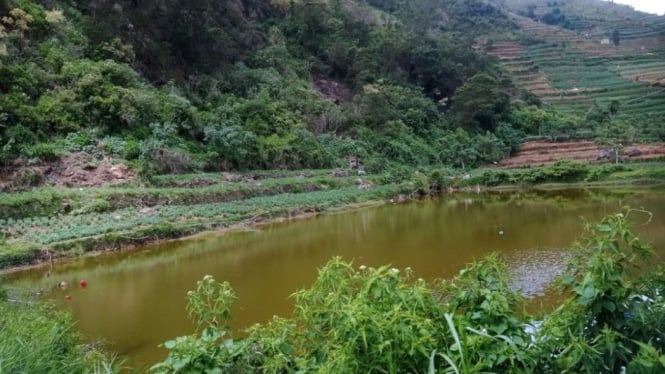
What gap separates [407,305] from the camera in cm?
279

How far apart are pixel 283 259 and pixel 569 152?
29.4 metres

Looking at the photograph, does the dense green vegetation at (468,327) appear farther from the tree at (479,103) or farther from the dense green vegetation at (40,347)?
the tree at (479,103)

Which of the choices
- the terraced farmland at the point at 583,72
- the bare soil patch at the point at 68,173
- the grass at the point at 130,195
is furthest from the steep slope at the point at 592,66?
the bare soil patch at the point at 68,173

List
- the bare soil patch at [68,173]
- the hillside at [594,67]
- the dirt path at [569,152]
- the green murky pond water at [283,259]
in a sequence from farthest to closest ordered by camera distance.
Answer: the hillside at [594,67] → the dirt path at [569,152] → the bare soil patch at [68,173] → the green murky pond water at [283,259]

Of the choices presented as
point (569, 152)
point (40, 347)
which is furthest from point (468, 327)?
point (569, 152)

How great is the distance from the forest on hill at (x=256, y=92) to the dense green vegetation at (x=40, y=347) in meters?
15.0

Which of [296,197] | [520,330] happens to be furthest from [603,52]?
[520,330]

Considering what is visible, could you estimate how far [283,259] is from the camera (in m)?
13.1

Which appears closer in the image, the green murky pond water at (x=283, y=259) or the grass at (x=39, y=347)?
the grass at (x=39, y=347)

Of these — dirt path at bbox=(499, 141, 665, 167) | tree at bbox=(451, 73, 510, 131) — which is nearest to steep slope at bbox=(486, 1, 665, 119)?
tree at bbox=(451, 73, 510, 131)

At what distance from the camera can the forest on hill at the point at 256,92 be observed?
21.2 m

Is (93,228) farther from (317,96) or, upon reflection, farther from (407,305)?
(317,96)

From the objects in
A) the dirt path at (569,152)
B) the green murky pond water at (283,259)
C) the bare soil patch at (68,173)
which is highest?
the bare soil patch at (68,173)

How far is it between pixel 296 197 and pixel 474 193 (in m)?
12.0
